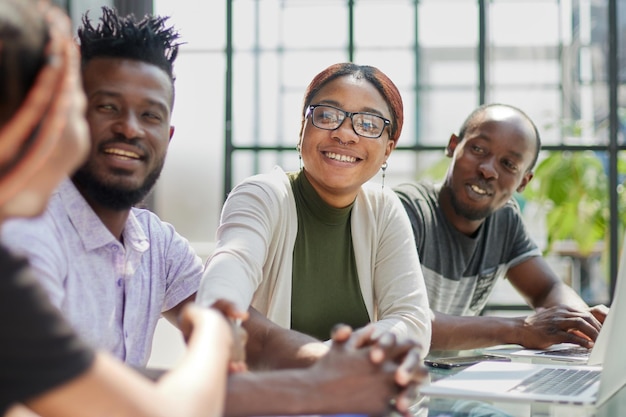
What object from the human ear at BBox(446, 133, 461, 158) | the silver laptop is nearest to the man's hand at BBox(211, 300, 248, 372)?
the silver laptop

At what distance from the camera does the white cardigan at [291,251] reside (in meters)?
1.81

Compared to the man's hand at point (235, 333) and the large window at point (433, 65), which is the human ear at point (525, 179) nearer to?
the large window at point (433, 65)

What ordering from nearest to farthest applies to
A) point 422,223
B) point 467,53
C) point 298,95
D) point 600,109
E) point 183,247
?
point 183,247, point 422,223, point 298,95, point 600,109, point 467,53

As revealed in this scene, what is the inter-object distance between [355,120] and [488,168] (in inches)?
31.8

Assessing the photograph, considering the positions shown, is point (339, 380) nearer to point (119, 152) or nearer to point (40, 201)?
point (40, 201)

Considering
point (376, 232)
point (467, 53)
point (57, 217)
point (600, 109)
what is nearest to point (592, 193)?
point (600, 109)

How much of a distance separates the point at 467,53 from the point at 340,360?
4.67 metres

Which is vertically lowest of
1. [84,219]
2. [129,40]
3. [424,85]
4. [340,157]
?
[84,219]

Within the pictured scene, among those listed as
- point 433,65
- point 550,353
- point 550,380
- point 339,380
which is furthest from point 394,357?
point 433,65

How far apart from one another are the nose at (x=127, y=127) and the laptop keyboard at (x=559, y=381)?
0.82m

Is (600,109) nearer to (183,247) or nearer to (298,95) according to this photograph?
(298,95)

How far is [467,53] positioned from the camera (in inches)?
220

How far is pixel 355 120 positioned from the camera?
6.95 feet

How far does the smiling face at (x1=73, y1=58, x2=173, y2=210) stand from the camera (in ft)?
5.15
